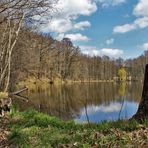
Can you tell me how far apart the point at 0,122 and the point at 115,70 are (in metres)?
152

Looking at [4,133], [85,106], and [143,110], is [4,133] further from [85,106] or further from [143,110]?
[143,110]

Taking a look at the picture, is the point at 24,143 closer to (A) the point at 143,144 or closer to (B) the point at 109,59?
(A) the point at 143,144

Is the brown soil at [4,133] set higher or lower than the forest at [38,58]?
lower

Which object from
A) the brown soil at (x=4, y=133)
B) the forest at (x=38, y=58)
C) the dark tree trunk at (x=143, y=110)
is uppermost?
the forest at (x=38, y=58)

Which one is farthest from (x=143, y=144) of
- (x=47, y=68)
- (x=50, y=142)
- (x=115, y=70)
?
(x=115, y=70)

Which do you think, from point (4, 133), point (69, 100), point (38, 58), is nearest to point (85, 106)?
point (4, 133)

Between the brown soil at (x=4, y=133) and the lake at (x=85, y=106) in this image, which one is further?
the lake at (x=85, y=106)

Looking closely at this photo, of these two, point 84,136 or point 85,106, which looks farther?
point 85,106

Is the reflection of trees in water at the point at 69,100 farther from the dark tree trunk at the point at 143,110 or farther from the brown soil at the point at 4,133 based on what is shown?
the brown soil at the point at 4,133

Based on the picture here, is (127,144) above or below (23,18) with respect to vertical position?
below

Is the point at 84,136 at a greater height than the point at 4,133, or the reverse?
the point at 84,136

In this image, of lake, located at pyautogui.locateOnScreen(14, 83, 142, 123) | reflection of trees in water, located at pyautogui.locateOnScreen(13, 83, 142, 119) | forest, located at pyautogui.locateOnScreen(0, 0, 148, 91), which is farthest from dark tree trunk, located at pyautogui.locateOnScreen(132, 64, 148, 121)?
forest, located at pyautogui.locateOnScreen(0, 0, 148, 91)

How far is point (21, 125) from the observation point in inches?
419

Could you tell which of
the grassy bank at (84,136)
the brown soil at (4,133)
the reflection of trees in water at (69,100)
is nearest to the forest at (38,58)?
the reflection of trees in water at (69,100)
